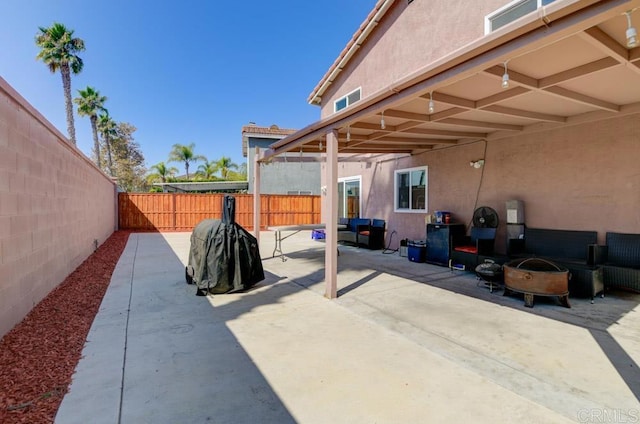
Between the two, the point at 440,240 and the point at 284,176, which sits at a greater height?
the point at 284,176

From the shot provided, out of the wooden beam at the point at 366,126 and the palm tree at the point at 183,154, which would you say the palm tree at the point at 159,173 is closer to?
the palm tree at the point at 183,154

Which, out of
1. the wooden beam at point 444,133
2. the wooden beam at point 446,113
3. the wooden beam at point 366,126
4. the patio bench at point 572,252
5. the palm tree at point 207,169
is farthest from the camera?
the palm tree at point 207,169

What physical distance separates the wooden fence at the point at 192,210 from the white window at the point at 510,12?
12.0 meters

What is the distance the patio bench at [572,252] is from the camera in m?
4.71

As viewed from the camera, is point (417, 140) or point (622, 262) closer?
point (622, 262)

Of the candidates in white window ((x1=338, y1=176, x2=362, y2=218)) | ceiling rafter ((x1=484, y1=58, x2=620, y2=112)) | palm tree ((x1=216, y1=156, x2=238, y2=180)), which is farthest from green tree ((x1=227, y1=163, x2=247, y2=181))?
ceiling rafter ((x1=484, y1=58, x2=620, y2=112))

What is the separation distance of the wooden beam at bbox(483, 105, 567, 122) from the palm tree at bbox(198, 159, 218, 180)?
2937 cm

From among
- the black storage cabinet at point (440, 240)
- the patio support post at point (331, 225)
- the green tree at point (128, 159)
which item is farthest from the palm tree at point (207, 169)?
the patio support post at point (331, 225)

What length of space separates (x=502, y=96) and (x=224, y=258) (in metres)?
4.54

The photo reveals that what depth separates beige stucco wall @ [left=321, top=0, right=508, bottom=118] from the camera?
6930 mm

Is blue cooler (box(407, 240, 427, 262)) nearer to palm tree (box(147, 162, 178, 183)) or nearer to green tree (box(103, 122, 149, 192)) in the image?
green tree (box(103, 122, 149, 192))

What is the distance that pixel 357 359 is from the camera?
2.97 meters

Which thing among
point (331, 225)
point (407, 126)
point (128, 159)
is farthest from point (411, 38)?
point (128, 159)

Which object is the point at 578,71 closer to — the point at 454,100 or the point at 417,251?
the point at 454,100
